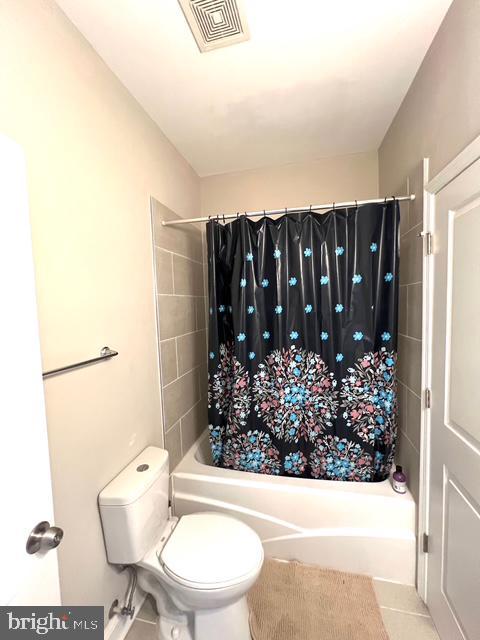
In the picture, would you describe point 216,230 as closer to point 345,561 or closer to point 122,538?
point 122,538

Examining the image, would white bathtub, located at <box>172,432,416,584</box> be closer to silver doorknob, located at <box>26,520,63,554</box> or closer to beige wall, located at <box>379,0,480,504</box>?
beige wall, located at <box>379,0,480,504</box>

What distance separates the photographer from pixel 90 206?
3.56 ft

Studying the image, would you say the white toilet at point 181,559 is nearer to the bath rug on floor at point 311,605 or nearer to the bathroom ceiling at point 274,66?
the bath rug on floor at point 311,605

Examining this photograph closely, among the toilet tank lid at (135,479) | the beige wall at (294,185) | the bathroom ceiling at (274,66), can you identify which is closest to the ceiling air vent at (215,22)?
the bathroom ceiling at (274,66)

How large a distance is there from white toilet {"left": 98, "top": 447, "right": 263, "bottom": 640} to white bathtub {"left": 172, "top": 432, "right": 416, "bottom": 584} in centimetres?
30

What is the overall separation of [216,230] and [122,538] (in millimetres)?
1604

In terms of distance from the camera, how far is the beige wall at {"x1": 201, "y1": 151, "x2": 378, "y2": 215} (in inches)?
78.0

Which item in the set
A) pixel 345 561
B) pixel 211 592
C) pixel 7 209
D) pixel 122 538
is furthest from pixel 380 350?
pixel 7 209

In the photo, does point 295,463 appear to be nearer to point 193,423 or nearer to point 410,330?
point 193,423

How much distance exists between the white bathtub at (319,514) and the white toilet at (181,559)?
0.30 metres

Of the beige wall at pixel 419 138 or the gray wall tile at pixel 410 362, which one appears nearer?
the beige wall at pixel 419 138

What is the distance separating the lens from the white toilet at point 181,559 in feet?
3.43

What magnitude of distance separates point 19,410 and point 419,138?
1.83 metres

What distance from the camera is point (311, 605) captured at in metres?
1.31
